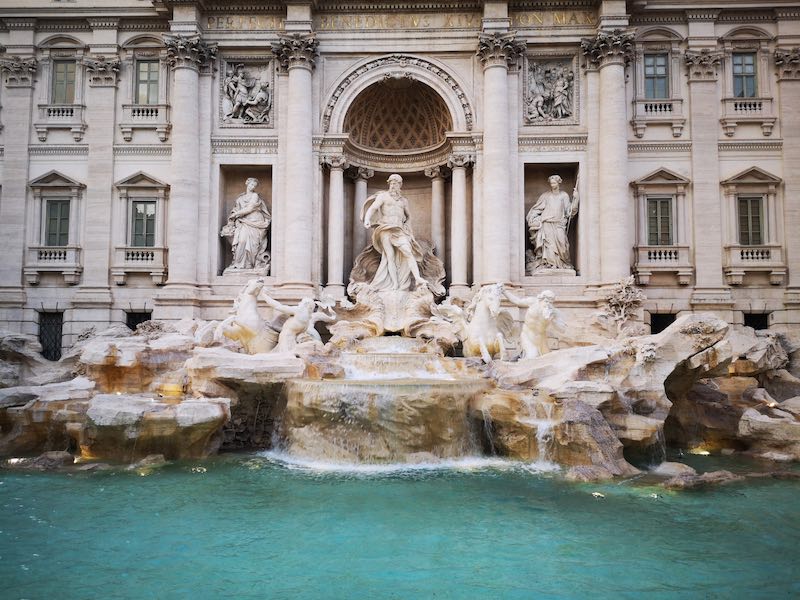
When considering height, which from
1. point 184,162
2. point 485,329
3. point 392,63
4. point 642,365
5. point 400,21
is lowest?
point 642,365

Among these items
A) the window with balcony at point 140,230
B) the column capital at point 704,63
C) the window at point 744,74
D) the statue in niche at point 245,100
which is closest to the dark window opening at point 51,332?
the window with balcony at point 140,230

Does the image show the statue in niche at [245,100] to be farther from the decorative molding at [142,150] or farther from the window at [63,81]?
the window at [63,81]

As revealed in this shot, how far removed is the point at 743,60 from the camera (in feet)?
59.0

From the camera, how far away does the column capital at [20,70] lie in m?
18.3

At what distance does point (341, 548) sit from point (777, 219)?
17.2 metres

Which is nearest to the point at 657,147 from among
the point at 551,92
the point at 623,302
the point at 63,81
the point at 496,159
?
the point at 551,92

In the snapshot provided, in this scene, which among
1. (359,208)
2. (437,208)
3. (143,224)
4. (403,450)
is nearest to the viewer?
(403,450)

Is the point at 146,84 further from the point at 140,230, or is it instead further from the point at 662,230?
the point at 662,230

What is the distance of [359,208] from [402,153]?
2396mm

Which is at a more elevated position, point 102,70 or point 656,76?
point 102,70

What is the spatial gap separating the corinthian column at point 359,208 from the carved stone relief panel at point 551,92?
539 cm

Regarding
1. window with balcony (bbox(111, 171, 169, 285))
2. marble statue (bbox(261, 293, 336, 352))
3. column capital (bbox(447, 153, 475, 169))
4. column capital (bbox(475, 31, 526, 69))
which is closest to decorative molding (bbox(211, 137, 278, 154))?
window with balcony (bbox(111, 171, 169, 285))

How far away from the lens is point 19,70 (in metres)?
18.3

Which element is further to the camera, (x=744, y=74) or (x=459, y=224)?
(x=744, y=74)
